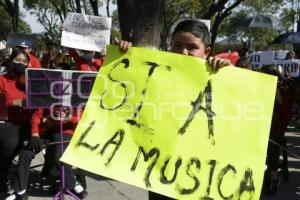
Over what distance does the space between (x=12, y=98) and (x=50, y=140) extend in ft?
2.02

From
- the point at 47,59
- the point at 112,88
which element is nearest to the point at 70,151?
the point at 112,88

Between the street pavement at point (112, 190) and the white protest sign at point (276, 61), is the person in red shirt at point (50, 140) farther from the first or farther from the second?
the white protest sign at point (276, 61)

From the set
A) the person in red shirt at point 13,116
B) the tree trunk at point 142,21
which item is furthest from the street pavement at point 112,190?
the tree trunk at point 142,21

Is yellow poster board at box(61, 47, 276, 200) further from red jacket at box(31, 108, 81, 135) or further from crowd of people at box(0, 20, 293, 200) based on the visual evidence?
red jacket at box(31, 108, 81, 135)

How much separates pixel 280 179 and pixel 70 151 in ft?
13.1

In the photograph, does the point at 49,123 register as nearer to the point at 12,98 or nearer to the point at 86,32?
the point at 12,98

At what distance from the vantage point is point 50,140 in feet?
16.9

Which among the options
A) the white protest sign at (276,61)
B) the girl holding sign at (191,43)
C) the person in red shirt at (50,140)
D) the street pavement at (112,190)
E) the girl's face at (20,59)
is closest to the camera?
the girl holding sign at (191,43)

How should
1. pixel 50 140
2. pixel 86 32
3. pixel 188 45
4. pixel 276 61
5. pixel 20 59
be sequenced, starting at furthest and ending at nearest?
pixel 276 61, pixel 86 32, pixel 20 59, pixel 50 140, pixel 188 45

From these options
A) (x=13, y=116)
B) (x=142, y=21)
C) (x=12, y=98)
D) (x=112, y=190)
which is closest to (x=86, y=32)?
(x=12, y=98)

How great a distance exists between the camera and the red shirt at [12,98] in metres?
5.18

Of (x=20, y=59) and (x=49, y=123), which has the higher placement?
(x=20, y=59)

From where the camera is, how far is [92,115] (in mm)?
2254

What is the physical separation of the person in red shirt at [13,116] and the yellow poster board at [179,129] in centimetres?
306
